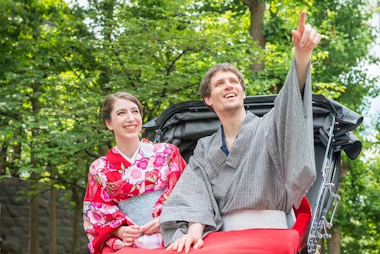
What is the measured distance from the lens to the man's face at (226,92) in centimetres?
301

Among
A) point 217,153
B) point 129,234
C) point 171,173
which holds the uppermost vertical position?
point 217,153

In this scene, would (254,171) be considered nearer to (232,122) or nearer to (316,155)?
(232,122)

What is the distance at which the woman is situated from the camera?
3154 mm

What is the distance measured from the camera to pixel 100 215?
321cm

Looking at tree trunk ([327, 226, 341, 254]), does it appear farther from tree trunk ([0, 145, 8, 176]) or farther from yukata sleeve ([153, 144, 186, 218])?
yukata sleeve ([153, 144, 186, 218])

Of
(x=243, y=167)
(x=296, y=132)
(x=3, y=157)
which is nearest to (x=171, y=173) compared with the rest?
(x=243, y=167)

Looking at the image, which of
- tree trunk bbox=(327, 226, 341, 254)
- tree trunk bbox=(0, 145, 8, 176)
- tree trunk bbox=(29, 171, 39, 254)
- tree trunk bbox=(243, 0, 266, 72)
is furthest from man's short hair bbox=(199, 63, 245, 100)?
tree trunk bbox=(327, 226, 341, 254)

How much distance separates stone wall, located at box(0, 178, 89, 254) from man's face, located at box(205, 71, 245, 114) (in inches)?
330

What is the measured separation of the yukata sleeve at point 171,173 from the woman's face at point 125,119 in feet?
0.75

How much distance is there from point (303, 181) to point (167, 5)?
567 centimetres

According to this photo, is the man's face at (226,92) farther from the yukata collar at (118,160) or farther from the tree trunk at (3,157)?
the tree trunk at (3,157)

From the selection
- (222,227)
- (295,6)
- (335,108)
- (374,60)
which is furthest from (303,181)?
(374,60)

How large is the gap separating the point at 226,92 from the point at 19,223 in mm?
9007

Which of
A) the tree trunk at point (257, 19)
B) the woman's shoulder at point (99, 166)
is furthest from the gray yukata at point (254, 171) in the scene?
the tree trunk at point (257, 19)
